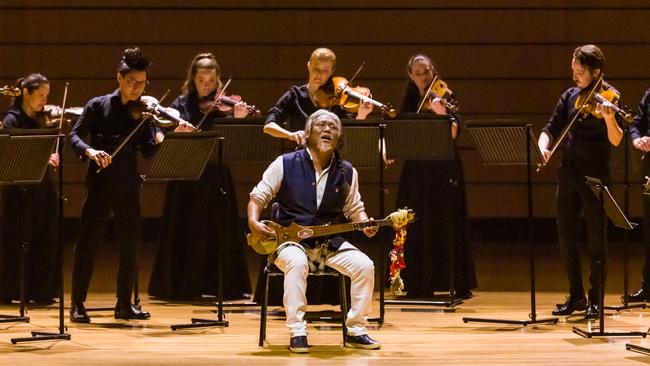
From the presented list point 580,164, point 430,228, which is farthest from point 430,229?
point 580,164

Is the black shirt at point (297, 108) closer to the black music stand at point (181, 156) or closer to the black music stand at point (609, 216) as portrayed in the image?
the black music stand at point (181, 156)

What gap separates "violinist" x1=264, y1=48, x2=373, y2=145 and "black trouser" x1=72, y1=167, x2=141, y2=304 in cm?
90

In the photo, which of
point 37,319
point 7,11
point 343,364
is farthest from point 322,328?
point 7,11

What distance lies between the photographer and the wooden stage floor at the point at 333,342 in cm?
532

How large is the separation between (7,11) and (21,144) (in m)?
5.05

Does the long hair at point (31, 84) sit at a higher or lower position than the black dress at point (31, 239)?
higher

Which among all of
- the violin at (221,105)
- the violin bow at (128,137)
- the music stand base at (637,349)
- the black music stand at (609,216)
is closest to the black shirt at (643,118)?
A: the black music stand at (609,216)

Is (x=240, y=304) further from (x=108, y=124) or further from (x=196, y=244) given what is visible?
(x=108, y=124)

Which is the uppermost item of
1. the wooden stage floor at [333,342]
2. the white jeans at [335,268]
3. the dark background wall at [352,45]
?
the dark background wall at [352,45]

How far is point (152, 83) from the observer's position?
415 inches

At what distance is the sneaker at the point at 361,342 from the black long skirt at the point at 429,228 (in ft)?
6.09

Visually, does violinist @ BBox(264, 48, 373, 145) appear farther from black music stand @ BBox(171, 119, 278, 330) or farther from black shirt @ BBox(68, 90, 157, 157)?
black shirt @ BBox(68, 90, 157, 157)

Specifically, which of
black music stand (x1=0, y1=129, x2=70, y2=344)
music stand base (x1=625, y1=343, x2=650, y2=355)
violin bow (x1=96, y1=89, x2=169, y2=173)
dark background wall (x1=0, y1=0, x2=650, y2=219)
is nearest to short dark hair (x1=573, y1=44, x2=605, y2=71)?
music stand base (x1=625, y1=343, x2=650, y2=355)

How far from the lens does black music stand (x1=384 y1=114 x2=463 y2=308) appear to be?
6.73 meters
